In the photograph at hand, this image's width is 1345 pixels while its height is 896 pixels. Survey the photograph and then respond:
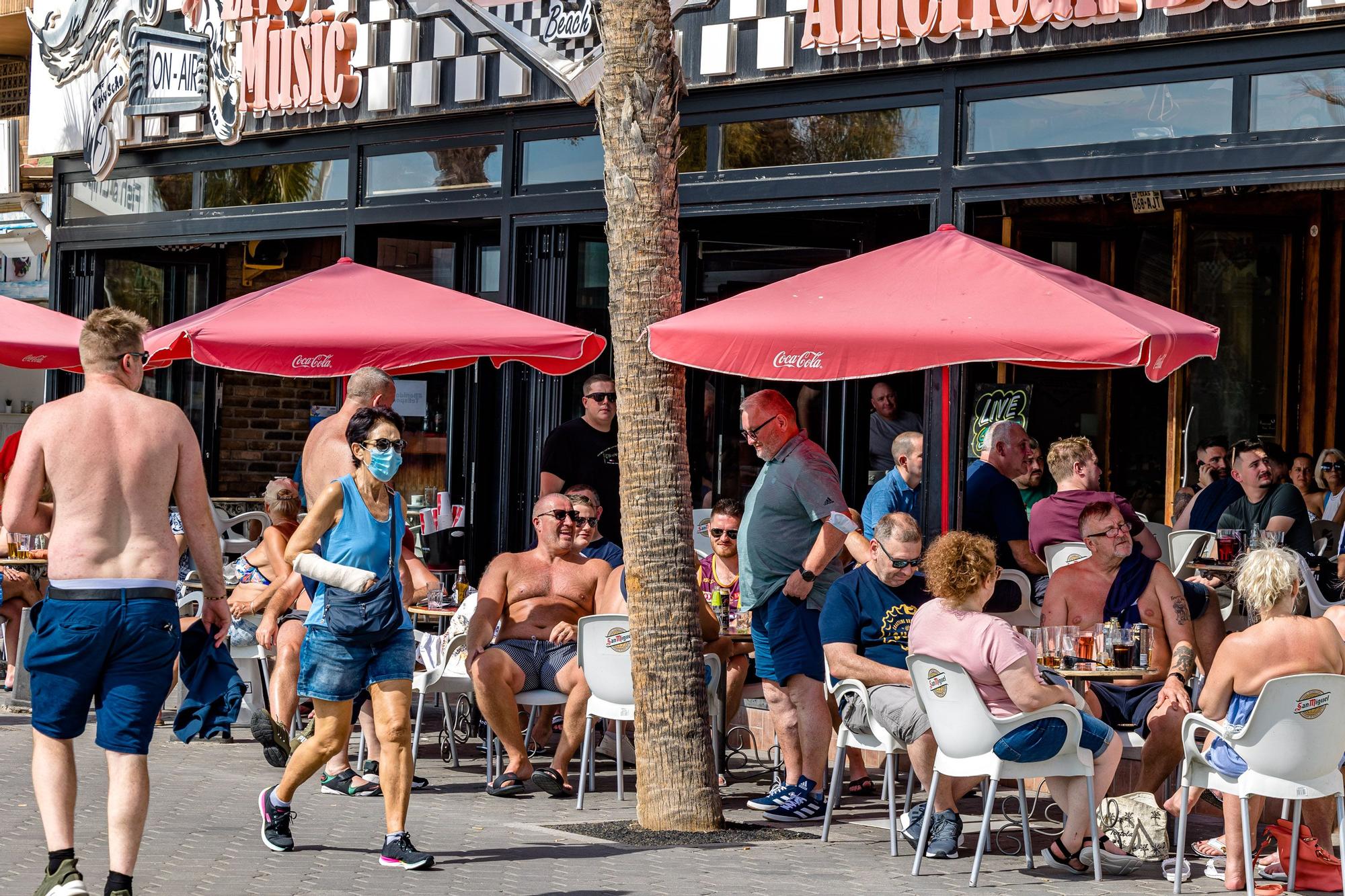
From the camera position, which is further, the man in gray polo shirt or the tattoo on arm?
the man in gray polo shirt

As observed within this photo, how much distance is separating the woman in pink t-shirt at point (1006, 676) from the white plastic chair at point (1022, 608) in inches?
98.0

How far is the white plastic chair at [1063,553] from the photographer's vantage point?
984cm

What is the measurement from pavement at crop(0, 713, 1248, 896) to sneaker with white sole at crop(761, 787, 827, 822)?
3.6 inches

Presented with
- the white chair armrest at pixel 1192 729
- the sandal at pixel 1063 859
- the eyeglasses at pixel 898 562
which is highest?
the eyeglasses at pixel 898 562

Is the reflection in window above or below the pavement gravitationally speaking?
above

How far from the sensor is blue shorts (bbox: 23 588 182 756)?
18.2ft

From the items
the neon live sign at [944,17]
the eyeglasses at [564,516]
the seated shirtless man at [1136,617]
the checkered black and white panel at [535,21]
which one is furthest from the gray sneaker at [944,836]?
the checkered black and white panel at [535,21]

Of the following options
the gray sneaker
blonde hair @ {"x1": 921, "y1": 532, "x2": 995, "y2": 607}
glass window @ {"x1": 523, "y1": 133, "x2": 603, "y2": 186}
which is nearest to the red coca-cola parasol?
glass window @ {"x1": 523, "y1": 133, "x2": 603, "y2": 186}

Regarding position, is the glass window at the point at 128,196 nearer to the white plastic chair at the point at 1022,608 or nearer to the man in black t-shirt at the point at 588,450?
the man in black t-shirt at the point at 588,450

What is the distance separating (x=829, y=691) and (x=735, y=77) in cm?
472

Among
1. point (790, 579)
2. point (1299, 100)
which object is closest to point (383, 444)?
point (790, 579)

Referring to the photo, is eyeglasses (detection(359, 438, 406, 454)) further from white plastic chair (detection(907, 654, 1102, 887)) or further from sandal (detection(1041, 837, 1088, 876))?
sandal (detection(1041, 837, 1088, 876))

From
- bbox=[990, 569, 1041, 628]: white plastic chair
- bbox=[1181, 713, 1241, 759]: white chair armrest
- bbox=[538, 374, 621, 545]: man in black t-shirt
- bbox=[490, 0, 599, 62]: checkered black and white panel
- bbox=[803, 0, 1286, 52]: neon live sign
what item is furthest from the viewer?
bbox=[490, 0, 599, 62]: checkered black and white panel

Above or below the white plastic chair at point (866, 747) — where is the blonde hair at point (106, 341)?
above
